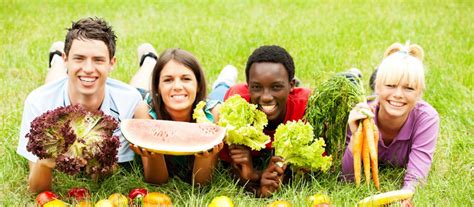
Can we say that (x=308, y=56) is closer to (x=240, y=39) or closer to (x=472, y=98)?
(x=240, y=39)

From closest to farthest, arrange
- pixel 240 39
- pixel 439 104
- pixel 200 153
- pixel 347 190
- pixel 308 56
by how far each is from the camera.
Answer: pixel 200 153 < pixel 347 190 < pixel 439 104 < pixel 308 56 < pixel 240 39

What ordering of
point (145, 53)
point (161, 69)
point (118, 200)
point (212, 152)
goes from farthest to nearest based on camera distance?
point (145, 53) → point (161, 69) → point (212, 152) → point (118, 200)

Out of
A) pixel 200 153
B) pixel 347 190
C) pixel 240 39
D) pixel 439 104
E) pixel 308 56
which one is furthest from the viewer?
pixel 240 39

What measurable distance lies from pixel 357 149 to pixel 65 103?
2.43 m

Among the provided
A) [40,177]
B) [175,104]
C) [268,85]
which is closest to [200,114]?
[175,104]

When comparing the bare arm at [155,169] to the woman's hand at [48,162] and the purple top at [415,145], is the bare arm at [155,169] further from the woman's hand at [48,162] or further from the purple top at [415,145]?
the purple top at [415,145]

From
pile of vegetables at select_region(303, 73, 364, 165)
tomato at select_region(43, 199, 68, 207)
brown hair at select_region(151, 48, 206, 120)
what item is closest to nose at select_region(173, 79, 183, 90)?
brown hair at select_region(151, 48, 206, 120)

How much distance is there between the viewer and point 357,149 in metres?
4.82

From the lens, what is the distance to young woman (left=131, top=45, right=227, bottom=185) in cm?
491

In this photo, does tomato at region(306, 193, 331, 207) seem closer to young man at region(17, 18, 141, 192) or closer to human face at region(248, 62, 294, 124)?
human face at region(248, 62, 294, 124)

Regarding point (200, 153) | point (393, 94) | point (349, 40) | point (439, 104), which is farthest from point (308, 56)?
point (200, 153)

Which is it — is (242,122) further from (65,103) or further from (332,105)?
(65,103)

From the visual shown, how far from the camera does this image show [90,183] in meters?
5.00

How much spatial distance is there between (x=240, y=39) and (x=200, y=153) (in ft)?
16.9
